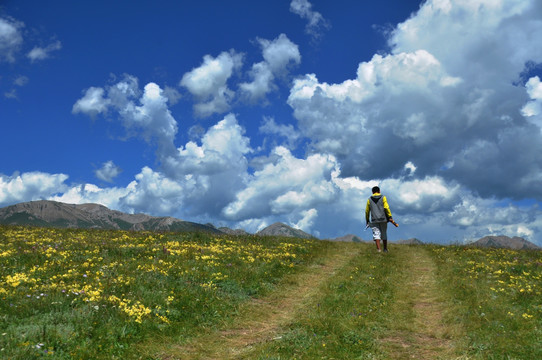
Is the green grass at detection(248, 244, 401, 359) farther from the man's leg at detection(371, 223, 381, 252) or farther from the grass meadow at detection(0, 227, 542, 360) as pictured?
the man's leg at detection(371, 223, 381, 252)

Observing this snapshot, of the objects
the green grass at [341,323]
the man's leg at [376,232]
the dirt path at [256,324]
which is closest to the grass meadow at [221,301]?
the green grass at [341,323]

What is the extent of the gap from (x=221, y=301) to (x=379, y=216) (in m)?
16.7

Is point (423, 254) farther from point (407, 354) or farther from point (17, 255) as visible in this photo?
point (17, 255)

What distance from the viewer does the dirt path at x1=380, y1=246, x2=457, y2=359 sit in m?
9.91

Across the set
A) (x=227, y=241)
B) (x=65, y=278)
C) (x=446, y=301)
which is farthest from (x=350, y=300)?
(x=227, y=241)

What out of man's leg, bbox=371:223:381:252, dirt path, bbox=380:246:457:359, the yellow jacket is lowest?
dirt path, bbox=380:246:457:359

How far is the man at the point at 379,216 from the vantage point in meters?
27.1

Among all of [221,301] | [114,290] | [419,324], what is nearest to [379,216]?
[419,324]

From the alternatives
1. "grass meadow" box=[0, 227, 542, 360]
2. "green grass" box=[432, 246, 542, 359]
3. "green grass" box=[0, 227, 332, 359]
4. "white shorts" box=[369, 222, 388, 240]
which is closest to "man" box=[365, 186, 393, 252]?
"white shorts" box=[369, 222, 388, 240]

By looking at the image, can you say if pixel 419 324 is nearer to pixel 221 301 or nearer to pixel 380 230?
pixel 221 301

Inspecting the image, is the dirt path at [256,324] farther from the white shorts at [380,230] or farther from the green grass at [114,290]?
the white shorts at [380,230]

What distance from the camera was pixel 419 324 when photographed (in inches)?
475

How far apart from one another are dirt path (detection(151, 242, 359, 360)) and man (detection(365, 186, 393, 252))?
9.15 meters

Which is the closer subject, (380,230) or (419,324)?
(419,324)
